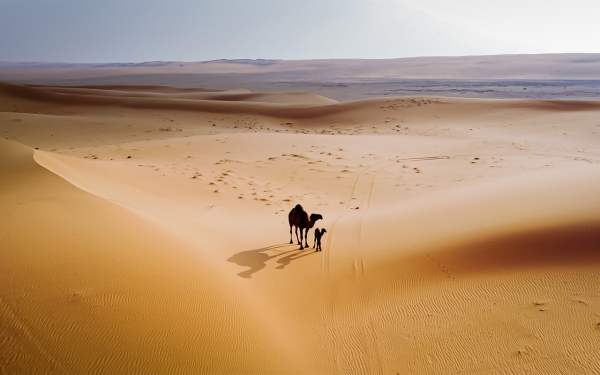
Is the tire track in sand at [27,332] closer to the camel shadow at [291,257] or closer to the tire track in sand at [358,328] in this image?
the tire track in sand at [358,328]

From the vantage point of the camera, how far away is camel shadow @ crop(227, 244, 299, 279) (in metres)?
6.19

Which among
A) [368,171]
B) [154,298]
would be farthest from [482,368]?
[368,171]

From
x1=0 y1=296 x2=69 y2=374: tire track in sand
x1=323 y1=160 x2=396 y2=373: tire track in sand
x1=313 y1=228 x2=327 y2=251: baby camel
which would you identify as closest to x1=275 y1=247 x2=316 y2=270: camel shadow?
x1=313 y1=228 x2=327 y2=251: baby camel

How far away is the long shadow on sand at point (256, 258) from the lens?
629cm

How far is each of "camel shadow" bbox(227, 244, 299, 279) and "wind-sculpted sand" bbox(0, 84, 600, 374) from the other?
0.15 ft

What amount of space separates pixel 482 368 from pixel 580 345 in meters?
0.88

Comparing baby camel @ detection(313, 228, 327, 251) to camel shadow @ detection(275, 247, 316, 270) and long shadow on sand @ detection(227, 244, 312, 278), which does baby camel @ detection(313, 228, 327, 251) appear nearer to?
camel shadow @ detection(275, 247, 316, 270)

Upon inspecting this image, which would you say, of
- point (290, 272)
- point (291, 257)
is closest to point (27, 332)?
point (290, 272)

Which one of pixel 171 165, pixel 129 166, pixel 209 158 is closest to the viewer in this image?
pixel 129 166

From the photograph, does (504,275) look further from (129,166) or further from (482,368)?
(129,166)

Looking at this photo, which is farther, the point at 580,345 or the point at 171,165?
the point at 171,165

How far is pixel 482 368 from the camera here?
3.95 metres

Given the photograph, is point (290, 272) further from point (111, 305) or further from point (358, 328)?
point (111, 305)

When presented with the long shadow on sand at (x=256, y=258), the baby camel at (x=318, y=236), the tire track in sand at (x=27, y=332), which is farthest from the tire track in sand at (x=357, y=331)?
the tire track in sand at (x=27, y=332)
